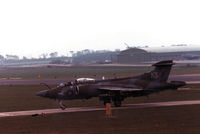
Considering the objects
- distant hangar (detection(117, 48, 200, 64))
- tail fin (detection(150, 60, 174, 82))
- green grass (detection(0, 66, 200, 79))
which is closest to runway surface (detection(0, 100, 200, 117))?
tail fin (detection(150, 60, 174, 82))

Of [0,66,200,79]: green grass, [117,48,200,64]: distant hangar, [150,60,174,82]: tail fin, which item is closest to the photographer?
[150,60,174,82]: tail fin

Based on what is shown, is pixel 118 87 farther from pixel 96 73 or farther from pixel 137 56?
pixel 137 56

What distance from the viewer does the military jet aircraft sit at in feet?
104

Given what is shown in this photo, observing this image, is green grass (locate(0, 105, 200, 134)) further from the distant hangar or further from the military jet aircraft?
the distant hangar

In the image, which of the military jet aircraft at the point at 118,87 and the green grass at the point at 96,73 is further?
the green grass at the point at 96,73

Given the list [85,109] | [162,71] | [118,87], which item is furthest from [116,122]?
[162,71]

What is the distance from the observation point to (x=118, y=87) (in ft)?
105

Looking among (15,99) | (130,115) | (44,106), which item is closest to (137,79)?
(130,115)

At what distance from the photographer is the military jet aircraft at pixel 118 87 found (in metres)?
31.7

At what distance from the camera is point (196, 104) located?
30.7 m

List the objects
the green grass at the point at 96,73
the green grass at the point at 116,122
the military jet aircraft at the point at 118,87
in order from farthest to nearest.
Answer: the green grass at the point at 96,73 → the military jet aircraft at the point at 118,87 → the green grass at the point at 116,122

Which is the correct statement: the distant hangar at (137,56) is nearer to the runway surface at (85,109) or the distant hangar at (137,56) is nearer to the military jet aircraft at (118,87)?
the runway surface at (85,109)

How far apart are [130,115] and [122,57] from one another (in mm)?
137555

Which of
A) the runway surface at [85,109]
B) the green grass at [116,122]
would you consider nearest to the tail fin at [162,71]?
the runway surface at [85,109]
